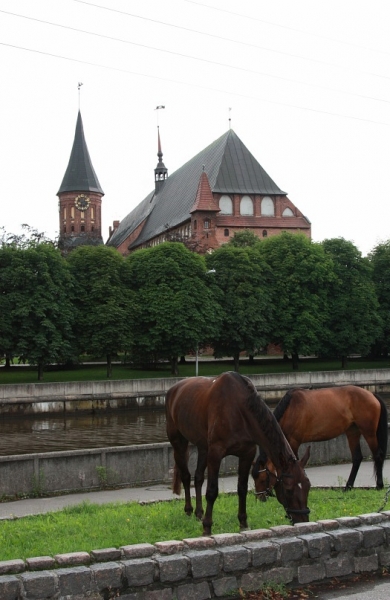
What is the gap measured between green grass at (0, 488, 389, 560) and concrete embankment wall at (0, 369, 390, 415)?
3141 centimetres

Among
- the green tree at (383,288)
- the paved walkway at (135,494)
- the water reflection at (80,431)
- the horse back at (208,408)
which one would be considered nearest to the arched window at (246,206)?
the green tree at (383,288)

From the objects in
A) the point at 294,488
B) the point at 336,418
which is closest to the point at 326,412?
the point at 336,418

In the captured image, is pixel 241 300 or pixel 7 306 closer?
pixel 7 306

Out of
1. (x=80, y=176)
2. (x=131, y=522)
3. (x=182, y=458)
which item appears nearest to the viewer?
(x=131, y=522)

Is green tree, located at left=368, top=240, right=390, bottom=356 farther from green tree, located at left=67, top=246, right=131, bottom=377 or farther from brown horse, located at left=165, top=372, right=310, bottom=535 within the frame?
brown horse, located at left=165, top=372, right=310, bottom=535

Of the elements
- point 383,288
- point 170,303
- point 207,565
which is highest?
point 383,288

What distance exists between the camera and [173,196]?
111750 mm

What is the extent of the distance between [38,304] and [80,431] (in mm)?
19021

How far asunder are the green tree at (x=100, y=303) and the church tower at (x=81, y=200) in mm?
69999

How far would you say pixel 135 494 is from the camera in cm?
1477

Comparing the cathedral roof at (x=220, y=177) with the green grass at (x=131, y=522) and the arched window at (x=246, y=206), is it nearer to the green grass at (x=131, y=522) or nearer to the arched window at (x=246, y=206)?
the arched window at (x=246, y=206)

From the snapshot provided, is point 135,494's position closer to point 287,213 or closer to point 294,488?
point 294,488

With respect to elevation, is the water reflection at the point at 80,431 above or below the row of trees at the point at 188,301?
below

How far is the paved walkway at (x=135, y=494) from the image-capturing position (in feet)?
44.3
